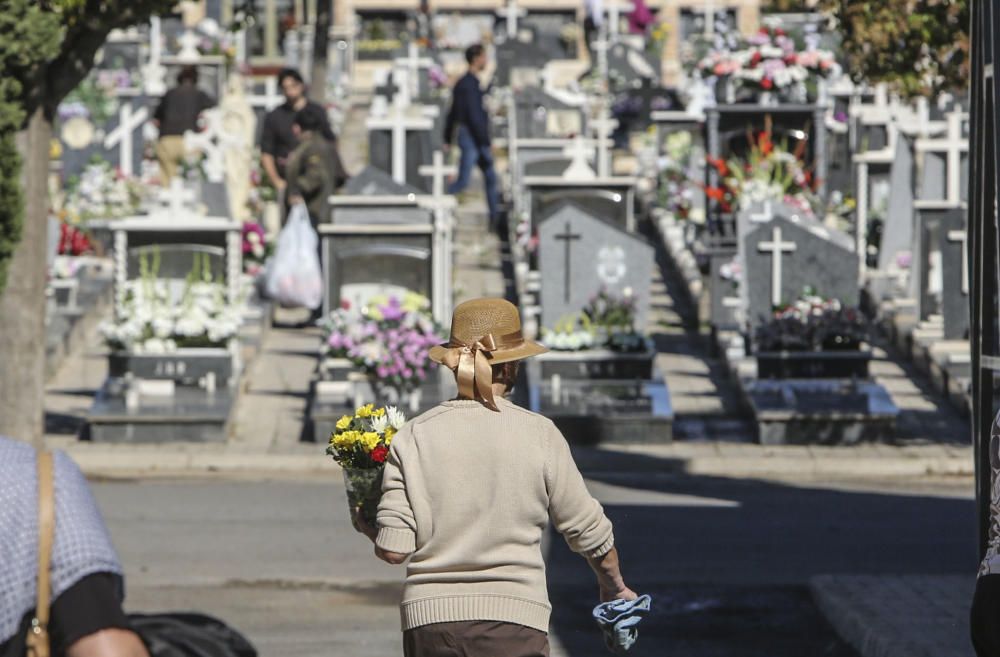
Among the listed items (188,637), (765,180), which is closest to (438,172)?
(765,180)

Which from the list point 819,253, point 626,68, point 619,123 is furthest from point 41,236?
point 626,68

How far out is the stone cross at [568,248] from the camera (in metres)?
16.8

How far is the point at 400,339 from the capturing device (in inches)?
600

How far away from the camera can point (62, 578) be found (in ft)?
A: 12.4

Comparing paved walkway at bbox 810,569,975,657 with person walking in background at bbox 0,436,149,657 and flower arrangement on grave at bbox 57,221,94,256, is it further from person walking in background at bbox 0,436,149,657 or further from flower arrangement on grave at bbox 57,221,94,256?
flower arrangement on grave at bbox 57,221,94,256

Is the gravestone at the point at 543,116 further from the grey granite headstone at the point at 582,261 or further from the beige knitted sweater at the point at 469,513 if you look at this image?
the beige knitted sweater at the point at 469,513

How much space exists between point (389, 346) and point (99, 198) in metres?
10.2

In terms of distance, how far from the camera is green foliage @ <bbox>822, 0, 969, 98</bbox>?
44.8 feet

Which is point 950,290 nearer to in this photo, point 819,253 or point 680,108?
point 819,253

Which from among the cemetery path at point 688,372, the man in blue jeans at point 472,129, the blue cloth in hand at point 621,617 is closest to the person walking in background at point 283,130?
the man in blue jeans at point 472,129

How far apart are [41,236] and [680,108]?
1868cm

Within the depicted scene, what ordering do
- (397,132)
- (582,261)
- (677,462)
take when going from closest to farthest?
(677,462), (582,261), (397,132)

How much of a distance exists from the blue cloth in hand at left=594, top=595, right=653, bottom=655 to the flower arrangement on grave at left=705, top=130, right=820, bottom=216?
14.5m

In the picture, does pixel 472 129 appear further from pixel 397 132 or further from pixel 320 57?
pixel 320 57
